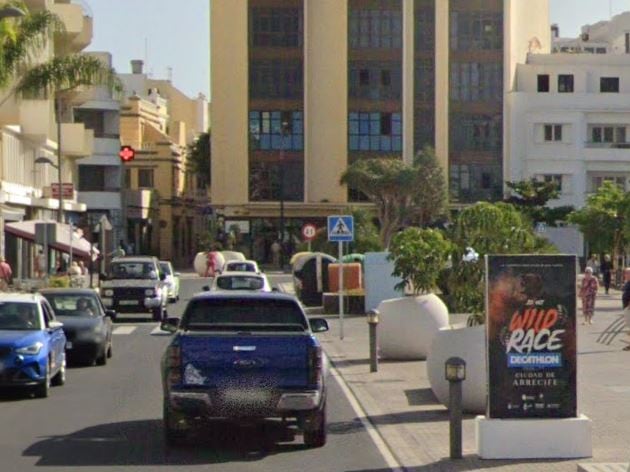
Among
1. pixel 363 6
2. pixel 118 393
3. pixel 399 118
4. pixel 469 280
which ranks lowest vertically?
pixel 118 393

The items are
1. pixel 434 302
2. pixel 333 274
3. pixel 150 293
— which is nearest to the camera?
pixel 434 302

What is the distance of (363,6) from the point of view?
9494 cm

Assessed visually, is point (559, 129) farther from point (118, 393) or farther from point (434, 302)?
point (118, 393)

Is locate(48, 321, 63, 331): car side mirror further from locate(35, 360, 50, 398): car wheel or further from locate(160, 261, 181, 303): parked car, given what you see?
locate(160, 261, 181, 303): parked car

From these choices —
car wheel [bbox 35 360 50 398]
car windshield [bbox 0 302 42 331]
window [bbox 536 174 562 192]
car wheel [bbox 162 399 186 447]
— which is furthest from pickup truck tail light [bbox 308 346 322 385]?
window [bbox 536 174 562 192]

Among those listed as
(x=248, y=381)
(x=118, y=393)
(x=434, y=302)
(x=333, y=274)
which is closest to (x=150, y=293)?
(x=333, y=274)

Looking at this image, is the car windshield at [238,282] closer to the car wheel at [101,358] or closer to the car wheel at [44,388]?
the car wheel at [101,358]

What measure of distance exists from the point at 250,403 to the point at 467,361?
4.31 metres

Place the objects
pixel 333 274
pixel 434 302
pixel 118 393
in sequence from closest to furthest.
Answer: pixel 118 393 → pixel 434 302 → pixel 333 274

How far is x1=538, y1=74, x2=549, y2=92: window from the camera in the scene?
308 ft

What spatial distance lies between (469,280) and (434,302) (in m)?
9.37

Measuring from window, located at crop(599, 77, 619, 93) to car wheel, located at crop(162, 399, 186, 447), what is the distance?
7956 centimetres

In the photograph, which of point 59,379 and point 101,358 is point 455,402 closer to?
point 59,379

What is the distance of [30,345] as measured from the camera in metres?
22.4
